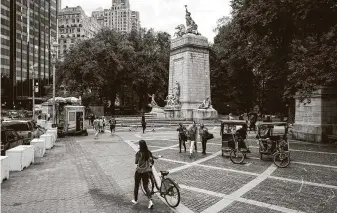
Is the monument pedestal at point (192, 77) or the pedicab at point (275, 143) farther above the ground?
the monument pedestal at point (192, 77)

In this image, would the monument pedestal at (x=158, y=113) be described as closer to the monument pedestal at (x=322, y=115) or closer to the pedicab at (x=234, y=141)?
the monument pedestal at (x=322, y=115)

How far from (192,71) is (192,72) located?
12 centimetres

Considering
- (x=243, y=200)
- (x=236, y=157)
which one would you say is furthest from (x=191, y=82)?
(x=243, y=200)

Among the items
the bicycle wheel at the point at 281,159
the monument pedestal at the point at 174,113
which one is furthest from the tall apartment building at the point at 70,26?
the bicycle wheel at the point at 281,159

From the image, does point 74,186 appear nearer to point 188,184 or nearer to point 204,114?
point 188,184

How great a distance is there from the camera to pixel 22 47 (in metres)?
86.6

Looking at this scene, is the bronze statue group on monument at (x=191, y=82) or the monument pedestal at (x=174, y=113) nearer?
the bronze statue group on monument at (x=191, y=82)

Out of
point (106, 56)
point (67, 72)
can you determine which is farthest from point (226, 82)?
point (67, 72)

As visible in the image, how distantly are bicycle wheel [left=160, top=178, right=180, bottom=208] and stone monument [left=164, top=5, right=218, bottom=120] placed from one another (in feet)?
106

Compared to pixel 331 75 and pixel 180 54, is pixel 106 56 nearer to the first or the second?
pixel 180 54

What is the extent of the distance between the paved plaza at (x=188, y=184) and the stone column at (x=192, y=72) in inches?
995

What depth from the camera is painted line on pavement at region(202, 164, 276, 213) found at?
8555mm

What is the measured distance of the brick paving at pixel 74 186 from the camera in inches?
338

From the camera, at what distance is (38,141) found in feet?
54.3
